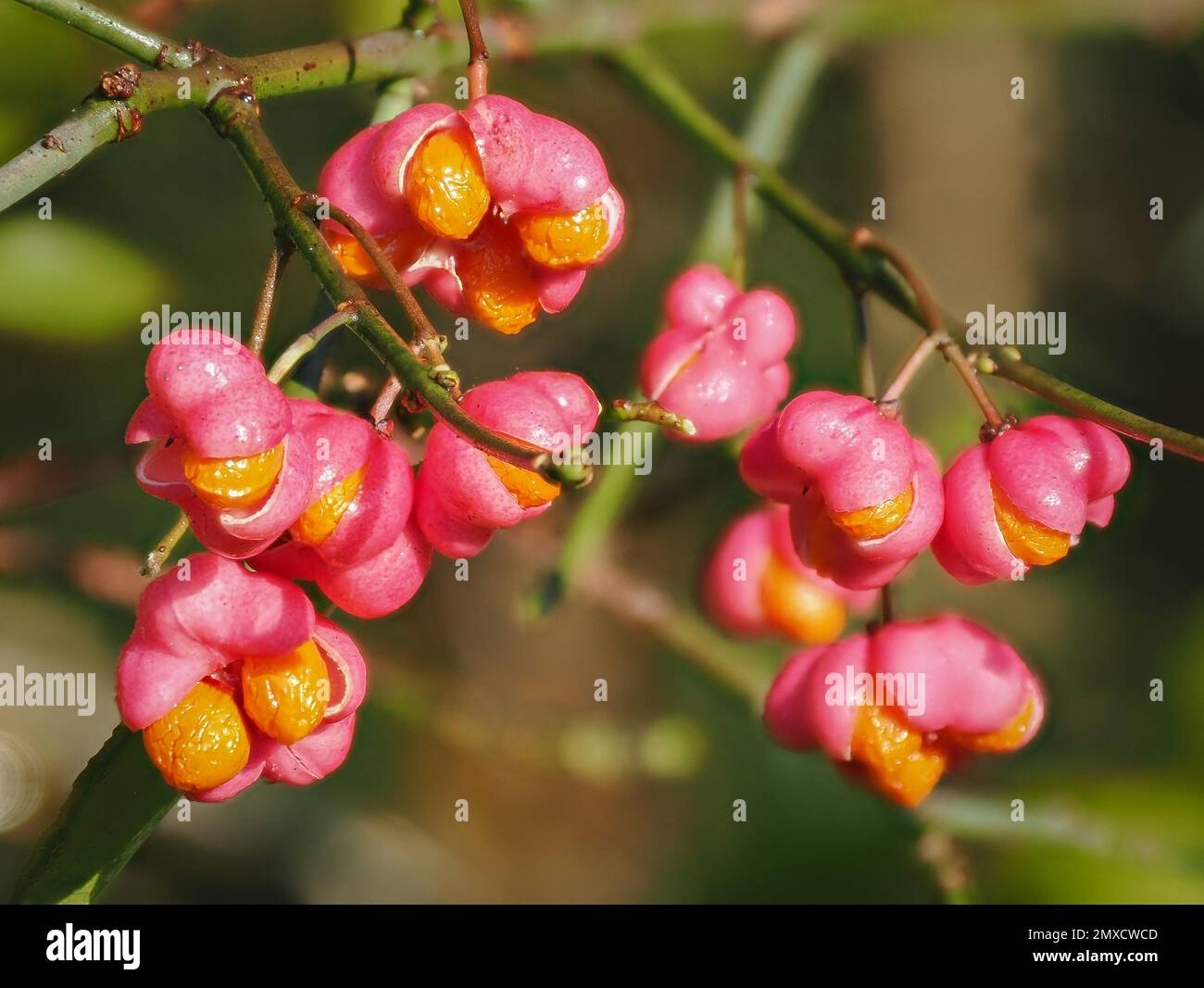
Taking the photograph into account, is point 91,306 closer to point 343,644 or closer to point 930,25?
point 343,644

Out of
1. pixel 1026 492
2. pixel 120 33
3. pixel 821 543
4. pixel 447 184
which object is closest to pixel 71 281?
pixel 120 33

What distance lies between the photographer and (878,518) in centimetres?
84

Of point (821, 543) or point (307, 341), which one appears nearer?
point (307, 341)

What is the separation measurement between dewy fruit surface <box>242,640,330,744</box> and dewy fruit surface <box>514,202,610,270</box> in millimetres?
289

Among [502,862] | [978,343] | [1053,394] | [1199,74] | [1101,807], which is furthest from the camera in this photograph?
[502,862]

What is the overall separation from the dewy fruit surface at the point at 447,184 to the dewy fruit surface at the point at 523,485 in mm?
157

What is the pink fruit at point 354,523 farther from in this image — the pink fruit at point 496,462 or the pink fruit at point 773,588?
the pink fruit at point 773,588

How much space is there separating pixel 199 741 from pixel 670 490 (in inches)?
38.4

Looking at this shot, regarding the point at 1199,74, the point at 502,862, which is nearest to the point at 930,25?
the point at 1199,74

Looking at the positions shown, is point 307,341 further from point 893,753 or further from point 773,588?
point 773,588

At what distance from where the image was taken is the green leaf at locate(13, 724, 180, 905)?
0.84 metres

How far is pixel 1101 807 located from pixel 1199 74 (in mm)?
1016

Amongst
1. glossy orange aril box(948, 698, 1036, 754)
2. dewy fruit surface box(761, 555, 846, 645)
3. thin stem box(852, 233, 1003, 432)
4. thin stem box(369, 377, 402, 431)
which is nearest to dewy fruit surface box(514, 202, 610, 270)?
thin stem box(369, 377, 402, 431)

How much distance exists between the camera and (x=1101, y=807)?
5.44 feet
